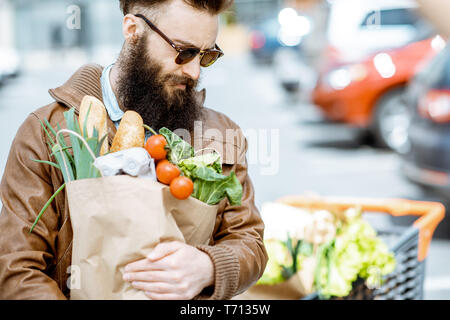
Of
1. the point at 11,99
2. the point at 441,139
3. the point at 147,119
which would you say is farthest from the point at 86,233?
the point at 11,99

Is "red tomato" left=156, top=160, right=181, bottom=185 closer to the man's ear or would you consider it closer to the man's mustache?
the man's mustache

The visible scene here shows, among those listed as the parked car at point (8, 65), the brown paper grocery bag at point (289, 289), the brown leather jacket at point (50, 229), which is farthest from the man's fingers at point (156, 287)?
the parked car at point (8, 65)

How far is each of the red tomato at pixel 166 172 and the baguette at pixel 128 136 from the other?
12 cm

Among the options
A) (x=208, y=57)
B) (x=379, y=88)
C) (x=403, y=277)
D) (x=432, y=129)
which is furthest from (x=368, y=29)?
(x=208, y=57)

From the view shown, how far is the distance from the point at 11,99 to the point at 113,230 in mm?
13519

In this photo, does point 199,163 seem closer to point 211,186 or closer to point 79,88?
point 211,186

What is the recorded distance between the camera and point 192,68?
6.20ft

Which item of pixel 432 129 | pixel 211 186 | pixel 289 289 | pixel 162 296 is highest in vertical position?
pixel 211 186

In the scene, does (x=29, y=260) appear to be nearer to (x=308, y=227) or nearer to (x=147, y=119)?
(x=147, y=119)

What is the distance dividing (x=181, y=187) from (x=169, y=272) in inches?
8.9

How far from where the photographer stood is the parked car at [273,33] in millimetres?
14752

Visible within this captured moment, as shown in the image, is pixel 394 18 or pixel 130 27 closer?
pixel 130 27

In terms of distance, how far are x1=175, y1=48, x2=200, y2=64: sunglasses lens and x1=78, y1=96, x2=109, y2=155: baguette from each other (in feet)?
0.88

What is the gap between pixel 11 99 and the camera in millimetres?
14258
